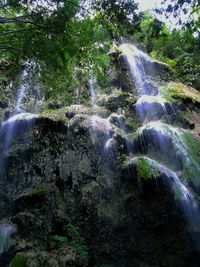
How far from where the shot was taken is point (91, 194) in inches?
235

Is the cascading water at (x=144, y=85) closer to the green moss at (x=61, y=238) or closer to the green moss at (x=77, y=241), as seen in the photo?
the green moss at (x=77, y=241)

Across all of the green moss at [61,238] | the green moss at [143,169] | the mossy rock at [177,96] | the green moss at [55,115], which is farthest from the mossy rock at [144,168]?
the mossy rock at [177,96]

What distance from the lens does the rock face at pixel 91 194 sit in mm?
5023

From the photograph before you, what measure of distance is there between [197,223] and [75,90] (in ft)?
28.9

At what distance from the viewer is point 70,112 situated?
746 cm

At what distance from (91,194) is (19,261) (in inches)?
107

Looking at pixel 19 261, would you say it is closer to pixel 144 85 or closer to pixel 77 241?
pixel 77 241

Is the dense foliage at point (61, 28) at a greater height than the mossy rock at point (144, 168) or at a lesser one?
greater

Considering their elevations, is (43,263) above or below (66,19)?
below

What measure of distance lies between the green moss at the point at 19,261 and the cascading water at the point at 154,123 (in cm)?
423

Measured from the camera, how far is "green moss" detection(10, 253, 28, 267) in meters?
3.65

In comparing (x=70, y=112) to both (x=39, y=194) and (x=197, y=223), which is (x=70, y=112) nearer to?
(x=39, y=194)

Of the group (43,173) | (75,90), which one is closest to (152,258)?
(43,173)

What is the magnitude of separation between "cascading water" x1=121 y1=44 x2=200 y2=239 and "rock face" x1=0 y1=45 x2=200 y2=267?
0.22 feet
